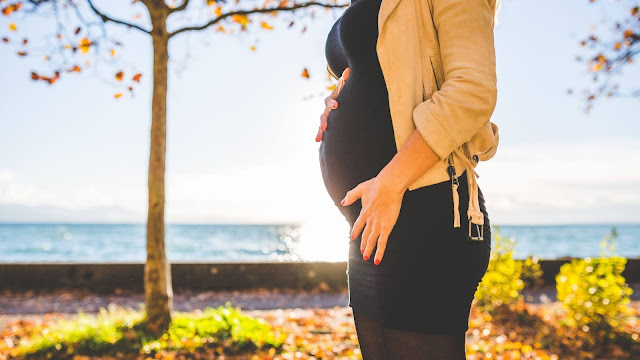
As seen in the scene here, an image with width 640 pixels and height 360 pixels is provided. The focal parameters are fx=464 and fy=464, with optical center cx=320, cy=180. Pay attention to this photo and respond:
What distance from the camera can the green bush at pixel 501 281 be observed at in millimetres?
5988

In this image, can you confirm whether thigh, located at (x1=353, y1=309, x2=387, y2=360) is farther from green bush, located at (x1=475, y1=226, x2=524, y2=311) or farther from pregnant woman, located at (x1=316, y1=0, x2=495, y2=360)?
green bush, located at (x1=475, y1=226, x2=524, y2=311)

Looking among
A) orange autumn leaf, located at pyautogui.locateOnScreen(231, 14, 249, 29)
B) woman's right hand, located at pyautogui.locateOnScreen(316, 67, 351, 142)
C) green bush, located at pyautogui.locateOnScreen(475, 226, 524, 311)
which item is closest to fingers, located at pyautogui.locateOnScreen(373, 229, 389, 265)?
woman's right hand, located at pyautogui.locateOnScreen(316, 67, 351, 142)

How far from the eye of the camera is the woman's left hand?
1.10 meters

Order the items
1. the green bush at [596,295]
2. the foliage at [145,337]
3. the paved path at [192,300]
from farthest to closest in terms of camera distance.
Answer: the paved path at [192,300] → the green bush at [596,295] → the foliage at [145,337]

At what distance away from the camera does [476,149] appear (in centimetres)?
123

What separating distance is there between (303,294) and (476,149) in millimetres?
7128

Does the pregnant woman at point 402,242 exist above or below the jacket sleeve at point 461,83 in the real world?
below

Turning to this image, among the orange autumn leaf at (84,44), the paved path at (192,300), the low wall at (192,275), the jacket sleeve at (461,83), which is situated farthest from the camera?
the low wall at (192,275)

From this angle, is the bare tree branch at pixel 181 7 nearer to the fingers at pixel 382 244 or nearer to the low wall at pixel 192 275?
the low wall at pixel 192 275

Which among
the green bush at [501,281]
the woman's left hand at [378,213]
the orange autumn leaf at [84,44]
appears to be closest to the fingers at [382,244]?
the woman's left hand at [378,213]

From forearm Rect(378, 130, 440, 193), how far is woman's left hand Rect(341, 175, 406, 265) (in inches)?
0.7

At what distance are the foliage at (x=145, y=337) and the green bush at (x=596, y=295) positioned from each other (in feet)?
10.8

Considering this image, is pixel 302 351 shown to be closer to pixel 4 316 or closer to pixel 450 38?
pixel 450 38

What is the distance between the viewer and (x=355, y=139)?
1.28 m
